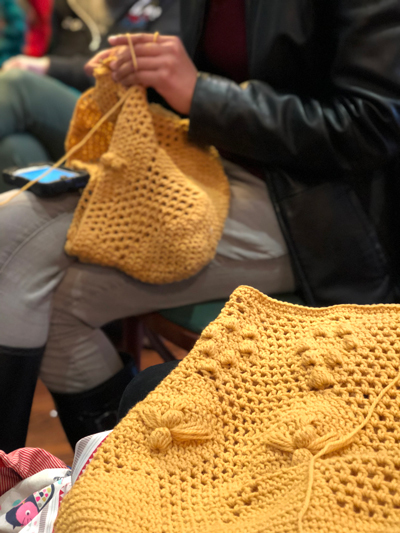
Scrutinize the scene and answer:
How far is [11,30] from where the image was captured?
5.54ft

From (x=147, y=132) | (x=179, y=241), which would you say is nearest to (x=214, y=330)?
(x=179, y=241)

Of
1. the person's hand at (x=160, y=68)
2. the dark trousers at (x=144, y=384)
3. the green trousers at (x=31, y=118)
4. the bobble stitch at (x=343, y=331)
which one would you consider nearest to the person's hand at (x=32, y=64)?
the green trousers at (x=31, y=118)

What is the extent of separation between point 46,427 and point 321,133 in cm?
62

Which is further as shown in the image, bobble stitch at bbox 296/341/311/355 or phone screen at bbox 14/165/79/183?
phone screen at bbox 14/165/79/183

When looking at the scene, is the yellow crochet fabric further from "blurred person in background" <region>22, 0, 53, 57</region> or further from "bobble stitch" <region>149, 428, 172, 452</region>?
"blurred person in background" <region>22, 0, 53, 57</region>

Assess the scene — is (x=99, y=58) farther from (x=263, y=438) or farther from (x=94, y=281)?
(x=263, y=438)

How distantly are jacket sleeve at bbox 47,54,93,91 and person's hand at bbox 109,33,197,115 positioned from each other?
2.96ft

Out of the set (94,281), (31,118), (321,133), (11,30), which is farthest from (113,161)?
(11,30)

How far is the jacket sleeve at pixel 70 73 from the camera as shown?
1535 millimetres

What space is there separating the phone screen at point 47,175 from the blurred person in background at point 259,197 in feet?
0.11

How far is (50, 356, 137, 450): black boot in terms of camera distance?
0.72 metres

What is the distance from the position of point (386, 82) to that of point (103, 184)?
0.42 metres

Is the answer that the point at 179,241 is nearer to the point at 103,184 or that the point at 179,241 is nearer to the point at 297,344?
the point at 103,184

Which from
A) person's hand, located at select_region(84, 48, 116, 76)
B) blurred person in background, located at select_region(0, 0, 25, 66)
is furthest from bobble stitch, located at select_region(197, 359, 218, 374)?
blurred person in background, located at select_region(0, 0, 25, 66)
